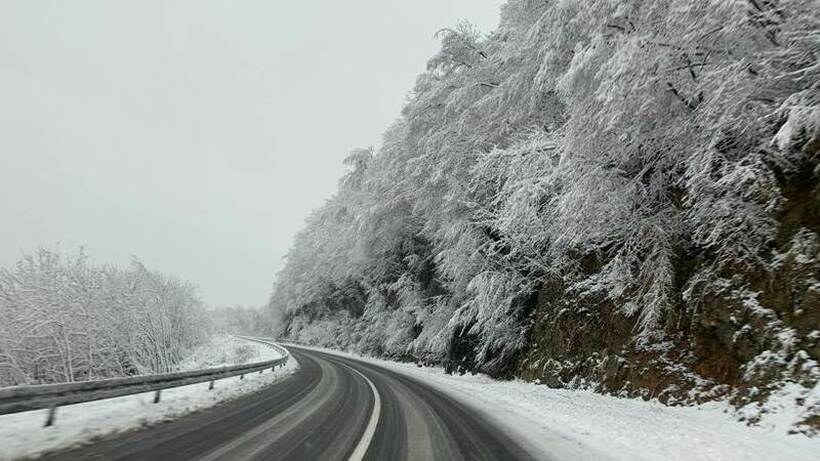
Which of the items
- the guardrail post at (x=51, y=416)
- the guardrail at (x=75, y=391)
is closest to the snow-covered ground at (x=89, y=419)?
the guardrail post at (x=51, y=416)

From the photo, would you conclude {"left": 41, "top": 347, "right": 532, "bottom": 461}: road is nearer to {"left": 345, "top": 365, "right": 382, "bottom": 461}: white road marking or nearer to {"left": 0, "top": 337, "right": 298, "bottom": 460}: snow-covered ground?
{"left": 345, "top": 365, "right": 382, "bottom": 461}: white road marking

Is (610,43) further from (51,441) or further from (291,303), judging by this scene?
(291,303)

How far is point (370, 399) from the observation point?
466 inches

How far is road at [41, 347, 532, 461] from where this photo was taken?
5539 millimetres

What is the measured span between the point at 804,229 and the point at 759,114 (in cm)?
198

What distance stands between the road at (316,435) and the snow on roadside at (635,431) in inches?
29.9

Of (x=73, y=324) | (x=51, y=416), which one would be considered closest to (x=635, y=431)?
(x=51, y=416)

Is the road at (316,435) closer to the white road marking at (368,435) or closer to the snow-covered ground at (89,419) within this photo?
the white road marking at (368,435)

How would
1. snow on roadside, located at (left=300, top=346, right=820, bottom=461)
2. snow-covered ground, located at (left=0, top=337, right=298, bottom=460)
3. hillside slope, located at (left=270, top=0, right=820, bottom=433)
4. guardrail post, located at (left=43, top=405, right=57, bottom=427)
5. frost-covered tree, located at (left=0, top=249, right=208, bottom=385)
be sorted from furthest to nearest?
1. frost-covered tree, located at (left=0, top=249, right=208, bottom=385)
2. hillside slope, located at (left=270, top=0, right=820, bottom=433)
3. guardrail post, located at (left=43, top=405, right=57, bottom=427)
4. snow on roadside, located at (left=300, top=346, right=820, bottom=461)
5. snow-covered ground, located at (left=0, top=337, right=298, bottom=460)

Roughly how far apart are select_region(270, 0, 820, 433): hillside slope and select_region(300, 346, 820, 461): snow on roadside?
42 centimetres

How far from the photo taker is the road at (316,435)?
18.2 feet

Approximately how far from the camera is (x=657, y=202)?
33.6 feet

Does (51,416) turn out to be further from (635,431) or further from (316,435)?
(635,431)

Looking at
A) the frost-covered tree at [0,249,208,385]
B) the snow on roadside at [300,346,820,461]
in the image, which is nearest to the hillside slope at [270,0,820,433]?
the snow on roadside at [300,346,820,461]
